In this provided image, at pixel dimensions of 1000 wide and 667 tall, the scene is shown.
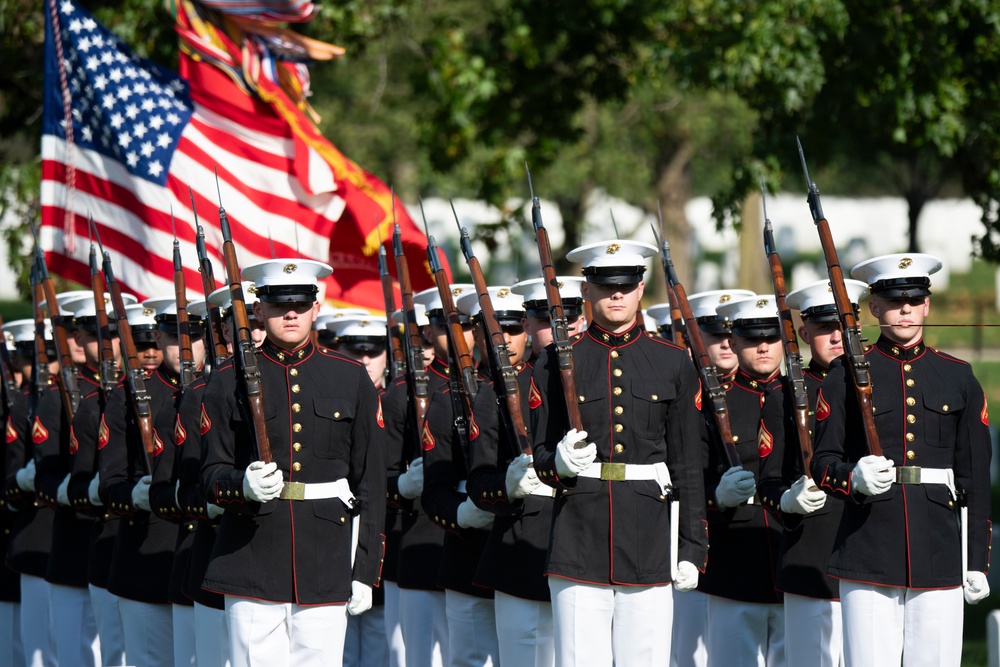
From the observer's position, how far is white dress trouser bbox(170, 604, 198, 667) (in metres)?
7.92

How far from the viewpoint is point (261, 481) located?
6418 mm

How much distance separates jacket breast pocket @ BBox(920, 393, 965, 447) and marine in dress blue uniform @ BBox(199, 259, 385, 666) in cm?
228

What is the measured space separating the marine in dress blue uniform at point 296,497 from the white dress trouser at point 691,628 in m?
2.32

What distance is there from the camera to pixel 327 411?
6.80 meters

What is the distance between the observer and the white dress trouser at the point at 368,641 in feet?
30.0

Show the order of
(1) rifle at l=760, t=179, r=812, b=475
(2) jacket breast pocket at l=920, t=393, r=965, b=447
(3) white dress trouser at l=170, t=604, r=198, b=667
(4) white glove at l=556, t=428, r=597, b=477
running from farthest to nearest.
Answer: (3) white dress trouser at l=170, t=604, r=198, b=667
(1) rifle at l=760, t=179, r=812, b=475
(2) jacket breast pocket at l=920, t=393, r=965, b=447
(4) white glove at l=556, t=428, r=597, b=477

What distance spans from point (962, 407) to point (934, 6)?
5898mm

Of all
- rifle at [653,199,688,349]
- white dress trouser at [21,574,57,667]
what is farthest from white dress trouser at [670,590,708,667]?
white dress trouser at [21,574,57,667]

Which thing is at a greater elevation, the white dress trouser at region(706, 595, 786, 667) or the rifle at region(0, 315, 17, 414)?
the rifle at region(0, 315, 17, 414)

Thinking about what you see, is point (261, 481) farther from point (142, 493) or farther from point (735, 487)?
point (735, 487)

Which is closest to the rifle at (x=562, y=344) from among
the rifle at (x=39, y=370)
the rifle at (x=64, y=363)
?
the rifle at (x=64, y=363)

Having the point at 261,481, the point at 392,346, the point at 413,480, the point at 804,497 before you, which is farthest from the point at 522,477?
the point at 392,346

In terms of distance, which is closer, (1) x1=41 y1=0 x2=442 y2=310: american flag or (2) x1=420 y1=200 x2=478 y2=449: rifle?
(2) x1=420 y1=200 x2=478 y2=449: rifle

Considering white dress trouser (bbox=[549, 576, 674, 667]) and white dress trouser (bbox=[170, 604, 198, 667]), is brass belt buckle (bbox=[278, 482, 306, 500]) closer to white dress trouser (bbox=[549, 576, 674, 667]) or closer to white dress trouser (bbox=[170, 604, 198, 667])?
white dress trouser (bbox=[549, 576, 674, 667])
